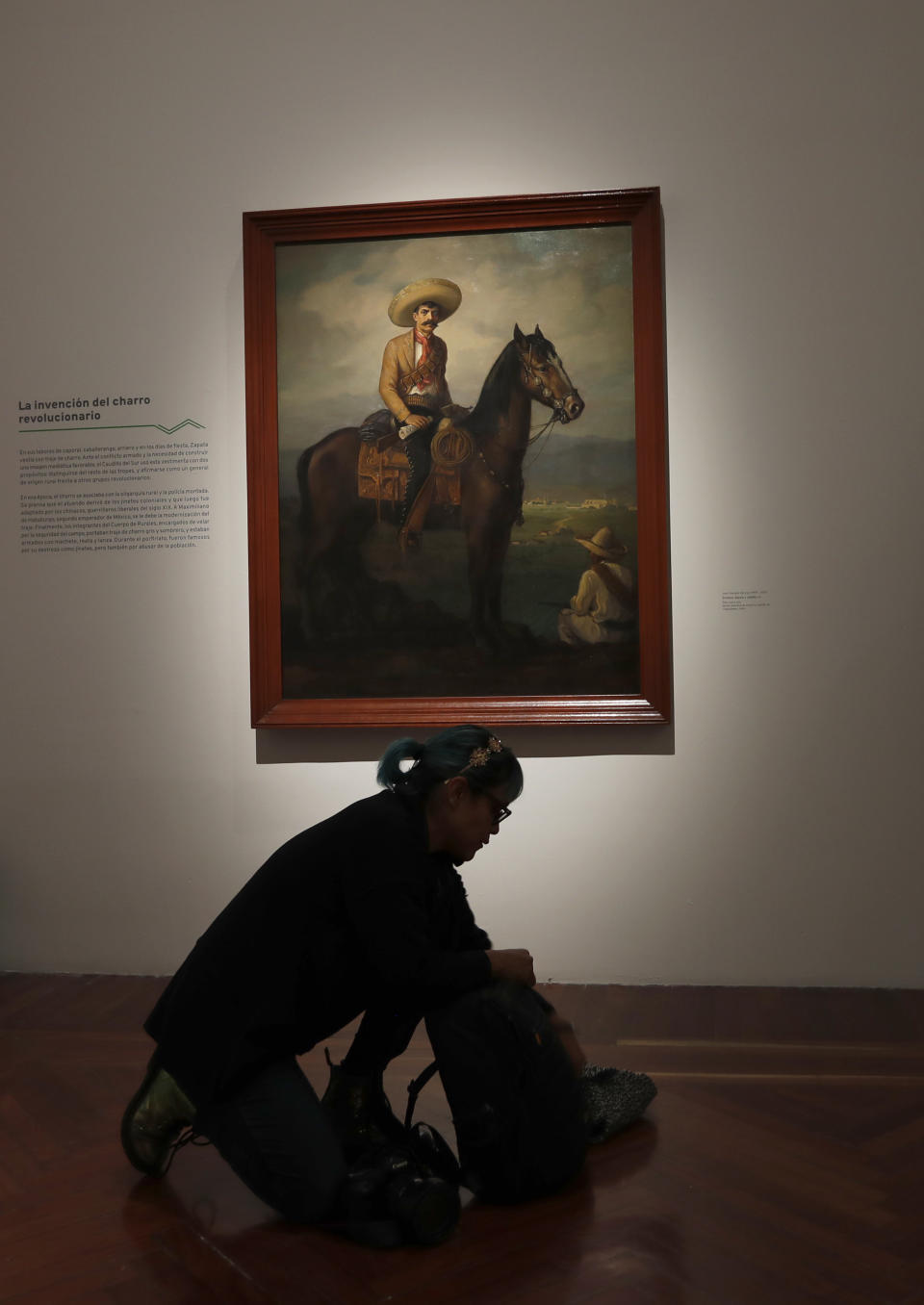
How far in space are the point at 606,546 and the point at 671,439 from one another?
1.81 feet

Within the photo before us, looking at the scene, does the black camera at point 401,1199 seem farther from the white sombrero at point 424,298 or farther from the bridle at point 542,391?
the white sombrero at point 424,298

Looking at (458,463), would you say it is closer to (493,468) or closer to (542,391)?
(493,468)

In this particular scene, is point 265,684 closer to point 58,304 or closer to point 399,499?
point 399,499

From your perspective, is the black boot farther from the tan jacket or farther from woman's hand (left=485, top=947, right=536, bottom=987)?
the tan jacket

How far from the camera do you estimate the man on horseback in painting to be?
17.7ft

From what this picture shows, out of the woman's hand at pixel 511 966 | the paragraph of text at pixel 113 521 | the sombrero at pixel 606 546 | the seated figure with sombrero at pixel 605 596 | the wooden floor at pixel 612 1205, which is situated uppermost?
the paragraph of text at pixel 113 521

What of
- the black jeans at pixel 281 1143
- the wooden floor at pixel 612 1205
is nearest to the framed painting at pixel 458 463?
the wooden floor at pixel 612 1205

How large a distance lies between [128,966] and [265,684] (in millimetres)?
1510

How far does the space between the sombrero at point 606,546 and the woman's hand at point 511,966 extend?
2.30m

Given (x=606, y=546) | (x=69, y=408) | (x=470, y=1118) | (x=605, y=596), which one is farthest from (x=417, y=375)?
(x=470, y=1118)

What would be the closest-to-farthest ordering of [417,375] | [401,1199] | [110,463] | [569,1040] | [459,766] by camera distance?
[401,1199] → [459,766] → [569,1040] → [417,375] → [110,463]

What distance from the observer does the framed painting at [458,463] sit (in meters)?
5.29

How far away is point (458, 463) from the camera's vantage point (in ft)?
17.6

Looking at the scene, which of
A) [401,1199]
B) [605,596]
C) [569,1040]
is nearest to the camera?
[401,1199]
